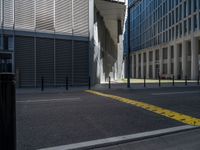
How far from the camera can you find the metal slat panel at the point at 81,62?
19.5 meters

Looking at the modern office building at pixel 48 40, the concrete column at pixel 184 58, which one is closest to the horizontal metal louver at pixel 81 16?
the modern office building at pixel 48 40

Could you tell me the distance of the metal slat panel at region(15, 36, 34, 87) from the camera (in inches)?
679

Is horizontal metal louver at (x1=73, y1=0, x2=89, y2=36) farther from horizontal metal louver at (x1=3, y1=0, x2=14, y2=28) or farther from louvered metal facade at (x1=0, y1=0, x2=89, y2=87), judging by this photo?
horizontal metal louver at (x1=3, y1=0, x2=14, y2=28)

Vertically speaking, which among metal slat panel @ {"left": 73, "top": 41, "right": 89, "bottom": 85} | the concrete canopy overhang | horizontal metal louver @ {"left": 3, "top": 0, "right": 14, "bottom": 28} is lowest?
metal slat panel @ {"left": 73, "top": 41, "right": 89, "bottom": 85}

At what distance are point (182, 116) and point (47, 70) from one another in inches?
531

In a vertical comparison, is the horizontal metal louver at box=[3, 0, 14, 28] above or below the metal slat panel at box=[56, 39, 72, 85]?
above

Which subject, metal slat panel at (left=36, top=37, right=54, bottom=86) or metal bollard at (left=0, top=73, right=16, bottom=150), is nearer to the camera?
metal bollard at (left=0, top=73, right=16, bottom=150)

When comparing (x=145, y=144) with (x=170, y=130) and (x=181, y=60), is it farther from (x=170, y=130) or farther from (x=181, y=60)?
(x=181, y=60)

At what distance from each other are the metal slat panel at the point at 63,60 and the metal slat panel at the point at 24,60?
2250 millimetres

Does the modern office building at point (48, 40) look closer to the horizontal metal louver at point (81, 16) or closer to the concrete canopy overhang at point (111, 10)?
the horizontal metal louver at point (81, 16)

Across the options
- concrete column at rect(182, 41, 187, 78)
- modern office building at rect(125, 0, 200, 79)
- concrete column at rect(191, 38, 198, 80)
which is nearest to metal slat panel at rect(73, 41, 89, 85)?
modern office building at rect(125, 0, 200, 79)

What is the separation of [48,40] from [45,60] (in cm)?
183

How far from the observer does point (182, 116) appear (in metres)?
7.20

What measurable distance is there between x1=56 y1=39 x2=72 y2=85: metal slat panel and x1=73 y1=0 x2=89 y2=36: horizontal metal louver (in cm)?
162
